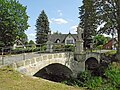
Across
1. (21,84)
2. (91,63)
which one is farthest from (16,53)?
(21,84)

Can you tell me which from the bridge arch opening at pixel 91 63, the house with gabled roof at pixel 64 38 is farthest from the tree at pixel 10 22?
the house with gabled roof at pixel 64 38

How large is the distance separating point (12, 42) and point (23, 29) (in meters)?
4.10

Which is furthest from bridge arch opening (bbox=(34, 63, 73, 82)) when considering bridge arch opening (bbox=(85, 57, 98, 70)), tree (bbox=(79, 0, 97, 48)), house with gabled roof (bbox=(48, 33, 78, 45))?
house with gabled roof (bbox=(48, 33, 78, 45))

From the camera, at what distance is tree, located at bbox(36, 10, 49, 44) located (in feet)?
198

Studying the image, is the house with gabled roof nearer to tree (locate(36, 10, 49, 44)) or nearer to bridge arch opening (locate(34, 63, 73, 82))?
tree (locate(36, 10, 49, 44))

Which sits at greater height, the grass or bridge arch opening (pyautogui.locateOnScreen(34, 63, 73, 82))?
the grass

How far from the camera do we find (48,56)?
18.9m

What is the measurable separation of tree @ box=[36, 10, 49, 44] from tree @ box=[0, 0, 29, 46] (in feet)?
51.1

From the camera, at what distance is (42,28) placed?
6144 cm

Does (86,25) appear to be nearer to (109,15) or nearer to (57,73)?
(109,15)

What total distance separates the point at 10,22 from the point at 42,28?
20566 mm

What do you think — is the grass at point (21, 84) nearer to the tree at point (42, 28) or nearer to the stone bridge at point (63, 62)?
the stone bridge at point (63, 62)

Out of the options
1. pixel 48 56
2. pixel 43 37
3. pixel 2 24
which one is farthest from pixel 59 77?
pixel 43 37

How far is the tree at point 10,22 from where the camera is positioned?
40438 millimetres
